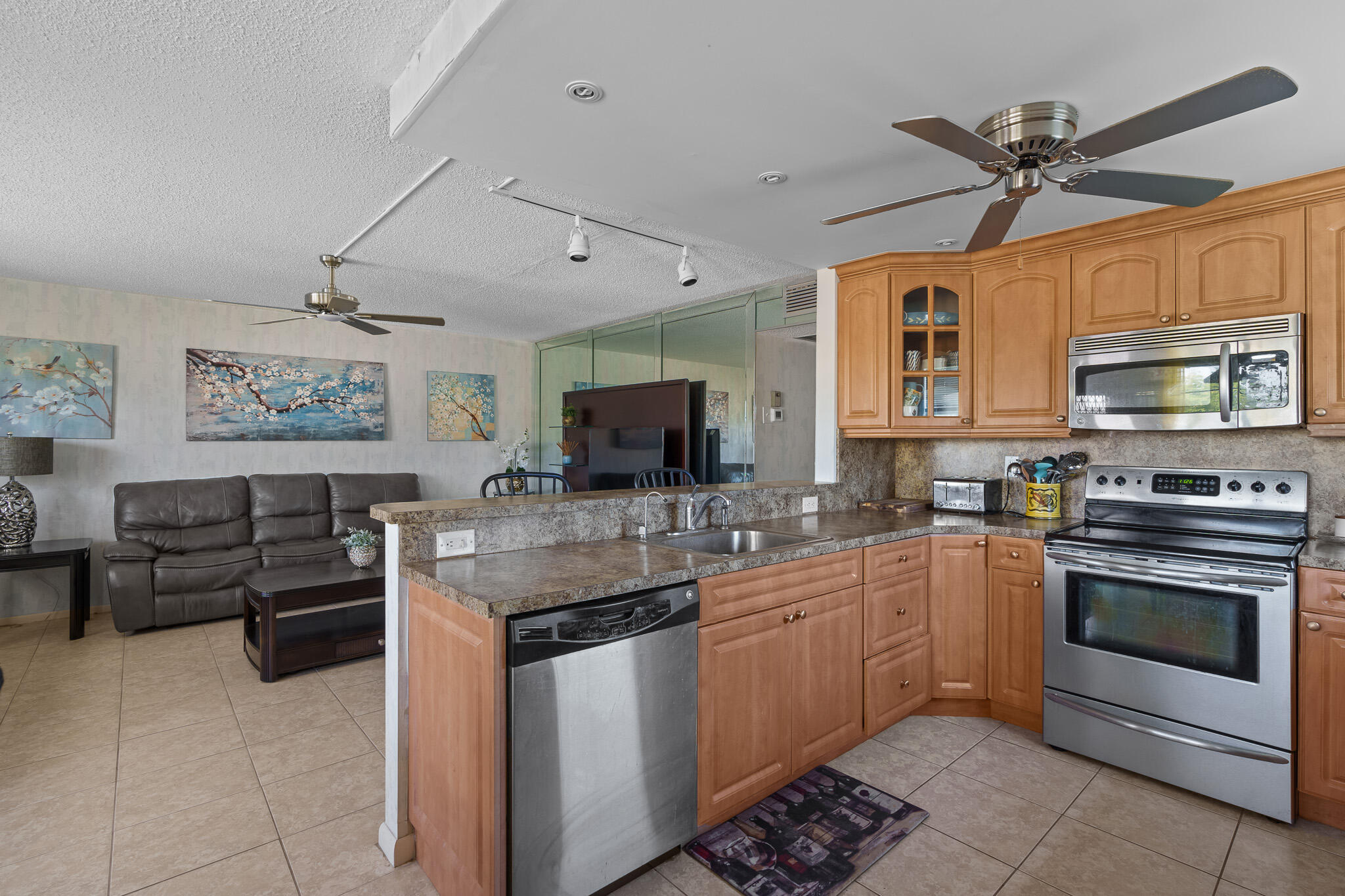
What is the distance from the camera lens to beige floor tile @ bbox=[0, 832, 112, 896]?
179 centimetres

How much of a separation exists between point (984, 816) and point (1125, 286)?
228 cm

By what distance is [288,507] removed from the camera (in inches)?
202

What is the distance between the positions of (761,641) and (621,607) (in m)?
0.64

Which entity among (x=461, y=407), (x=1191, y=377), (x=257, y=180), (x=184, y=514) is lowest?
(x=184, y=514)

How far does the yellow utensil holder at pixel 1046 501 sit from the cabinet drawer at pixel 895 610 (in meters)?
0.71

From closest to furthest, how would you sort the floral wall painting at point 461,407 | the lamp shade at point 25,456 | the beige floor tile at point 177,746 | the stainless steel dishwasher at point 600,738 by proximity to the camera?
the stainless steel dishwasher at point 600,738
the beige floor tile at point 177,746
the lamp shade at point 25,456
the floral wall painting at point 461,407

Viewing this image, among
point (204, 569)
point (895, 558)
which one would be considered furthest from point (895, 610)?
point (204, 569)

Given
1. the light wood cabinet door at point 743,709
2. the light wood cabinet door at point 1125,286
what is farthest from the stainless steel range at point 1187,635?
the light wood cabinet door at point 743,709

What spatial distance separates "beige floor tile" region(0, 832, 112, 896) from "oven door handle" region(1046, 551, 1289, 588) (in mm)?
3445

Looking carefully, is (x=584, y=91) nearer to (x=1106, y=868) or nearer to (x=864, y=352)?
(x=864, y=352)

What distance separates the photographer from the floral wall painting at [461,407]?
6262 millimetres

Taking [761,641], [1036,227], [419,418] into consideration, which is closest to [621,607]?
[761,641]

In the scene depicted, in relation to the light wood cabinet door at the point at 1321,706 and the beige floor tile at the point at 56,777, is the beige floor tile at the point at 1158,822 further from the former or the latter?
the beige floor tile at the point at 56,777

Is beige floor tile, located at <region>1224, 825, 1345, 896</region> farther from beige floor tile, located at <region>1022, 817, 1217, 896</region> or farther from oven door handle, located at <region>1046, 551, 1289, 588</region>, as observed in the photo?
oven door handle, located at <region>1046, 551, 1289, 588</region>
